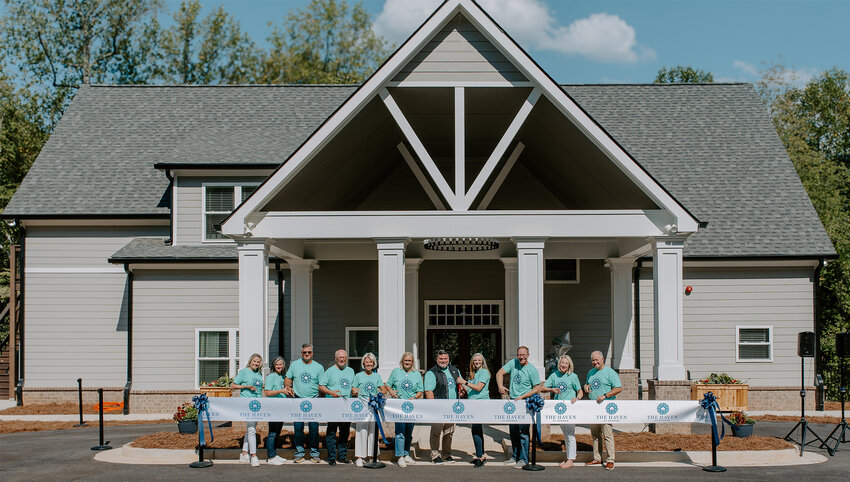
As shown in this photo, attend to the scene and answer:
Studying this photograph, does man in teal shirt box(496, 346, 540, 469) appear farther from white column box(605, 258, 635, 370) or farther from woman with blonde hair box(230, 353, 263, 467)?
white column box(605, 258, 635, 370)

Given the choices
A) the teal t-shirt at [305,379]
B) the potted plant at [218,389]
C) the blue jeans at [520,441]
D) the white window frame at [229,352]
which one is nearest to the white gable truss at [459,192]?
the teal t-shirt at [305,379]

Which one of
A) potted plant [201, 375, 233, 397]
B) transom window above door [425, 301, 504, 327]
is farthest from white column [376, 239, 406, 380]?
transom window above door [425, 301, 504, 327]

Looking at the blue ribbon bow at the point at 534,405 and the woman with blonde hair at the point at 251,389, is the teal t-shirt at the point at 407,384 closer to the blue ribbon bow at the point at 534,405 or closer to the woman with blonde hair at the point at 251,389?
the blue ribbon bow at the point at 534,405

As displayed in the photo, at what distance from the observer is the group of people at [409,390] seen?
12664 mm

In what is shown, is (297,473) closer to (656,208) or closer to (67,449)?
(67,449)

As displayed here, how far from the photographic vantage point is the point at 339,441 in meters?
13.0

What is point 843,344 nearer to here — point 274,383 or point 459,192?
point 459,192

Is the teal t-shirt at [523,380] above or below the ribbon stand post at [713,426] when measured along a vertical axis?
above

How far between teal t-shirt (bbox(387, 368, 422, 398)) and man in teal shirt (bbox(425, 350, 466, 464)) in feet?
0.56

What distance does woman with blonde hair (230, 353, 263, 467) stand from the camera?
12.8 m

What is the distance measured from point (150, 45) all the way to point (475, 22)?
35.6 m

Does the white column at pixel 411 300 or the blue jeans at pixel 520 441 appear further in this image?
the white column at pixel 411 300

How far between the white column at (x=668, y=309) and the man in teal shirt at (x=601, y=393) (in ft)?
7.61

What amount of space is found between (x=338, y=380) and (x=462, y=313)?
346 inches
